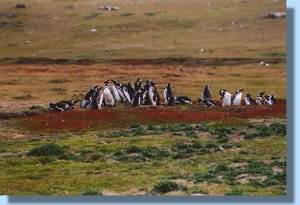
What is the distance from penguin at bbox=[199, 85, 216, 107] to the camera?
9.13 m

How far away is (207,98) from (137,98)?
700mm

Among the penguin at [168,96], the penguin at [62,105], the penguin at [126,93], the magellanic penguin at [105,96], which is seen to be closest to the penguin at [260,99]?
the penguin at [168,96]

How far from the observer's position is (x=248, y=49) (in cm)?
917

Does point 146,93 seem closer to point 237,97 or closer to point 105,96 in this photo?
point 105,96

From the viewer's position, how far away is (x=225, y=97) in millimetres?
9125

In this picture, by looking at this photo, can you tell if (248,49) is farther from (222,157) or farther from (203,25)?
(222,157)

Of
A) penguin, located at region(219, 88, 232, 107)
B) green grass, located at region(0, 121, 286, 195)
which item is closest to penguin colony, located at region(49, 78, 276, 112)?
penguin, located at region(219, 88, 232, 107)

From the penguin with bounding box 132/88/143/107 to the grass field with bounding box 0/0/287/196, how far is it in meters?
0.06

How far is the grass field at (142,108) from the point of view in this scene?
8977 mm

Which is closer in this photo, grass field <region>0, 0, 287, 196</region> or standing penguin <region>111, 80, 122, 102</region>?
grass field <region>0, 0, 287, 196</region>

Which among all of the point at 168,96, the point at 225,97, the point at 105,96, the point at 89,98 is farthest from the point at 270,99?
the point at 89,98

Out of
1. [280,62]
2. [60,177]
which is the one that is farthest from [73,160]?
[280,62]

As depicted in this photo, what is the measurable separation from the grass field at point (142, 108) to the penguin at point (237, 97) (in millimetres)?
50

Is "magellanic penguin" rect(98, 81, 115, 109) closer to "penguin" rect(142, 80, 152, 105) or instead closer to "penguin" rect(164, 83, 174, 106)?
"penguin" rect(142, 80, 152, 105)
